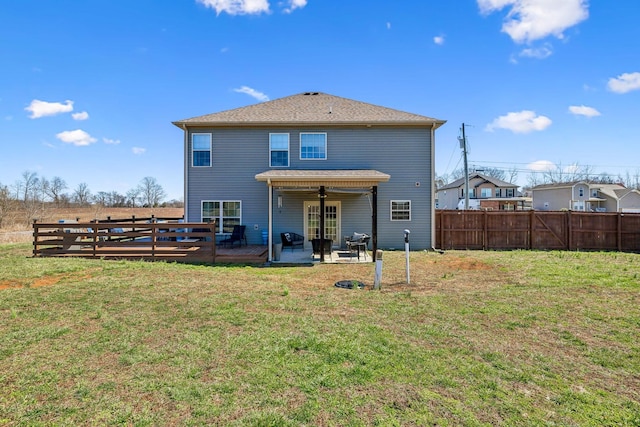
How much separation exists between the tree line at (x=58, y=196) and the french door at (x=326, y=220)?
29.8 m

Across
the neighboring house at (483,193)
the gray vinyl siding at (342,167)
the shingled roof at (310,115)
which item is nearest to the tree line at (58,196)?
the gray vinyl siding at (342,167)

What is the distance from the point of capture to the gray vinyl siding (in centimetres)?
1320

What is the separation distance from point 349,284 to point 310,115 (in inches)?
356

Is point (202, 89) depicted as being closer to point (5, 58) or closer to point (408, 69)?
point (5, 58)

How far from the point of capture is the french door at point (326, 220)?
43.7ft

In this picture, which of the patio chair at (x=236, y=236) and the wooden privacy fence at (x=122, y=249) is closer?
the wooden privacy fence at (x=122, y=249)

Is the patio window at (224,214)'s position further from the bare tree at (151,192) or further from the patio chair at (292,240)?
the bare tree at (151,192)

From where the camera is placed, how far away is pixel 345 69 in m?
14.8

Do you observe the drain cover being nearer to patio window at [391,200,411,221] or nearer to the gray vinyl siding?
the gray vinyl siding

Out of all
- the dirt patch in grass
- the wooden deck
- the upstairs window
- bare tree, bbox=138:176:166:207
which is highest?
bare tree, bbox=138:176:166:207

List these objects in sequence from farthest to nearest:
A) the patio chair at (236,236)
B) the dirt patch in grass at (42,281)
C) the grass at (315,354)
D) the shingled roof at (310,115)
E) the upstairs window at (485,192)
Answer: the upstairs window at (485,192)
the shingled roof at (310,115)
the patio chair at (236,236)
the dirt patch in grass at (42,281)
the grass at (315,354)

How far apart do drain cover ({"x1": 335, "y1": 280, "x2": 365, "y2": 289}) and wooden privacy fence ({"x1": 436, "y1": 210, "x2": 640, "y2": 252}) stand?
26.3 feet

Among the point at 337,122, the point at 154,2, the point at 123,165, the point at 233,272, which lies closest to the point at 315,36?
the point at 337,122

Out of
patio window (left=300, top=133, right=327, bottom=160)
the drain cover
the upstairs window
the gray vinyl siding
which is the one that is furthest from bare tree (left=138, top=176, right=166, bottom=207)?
the drain cover
